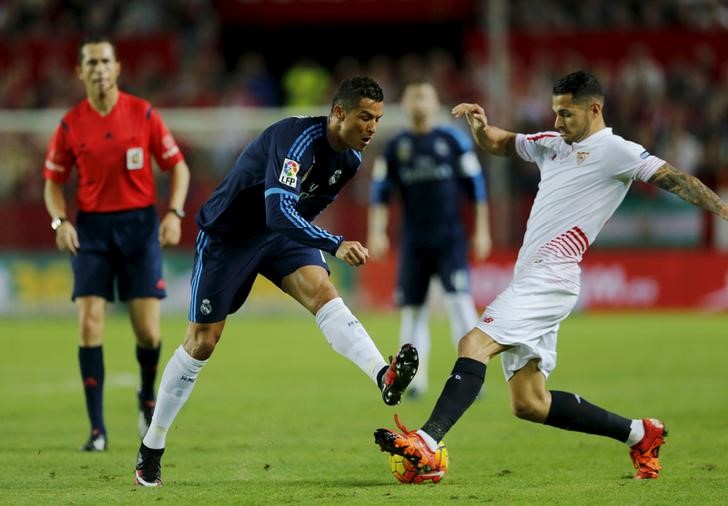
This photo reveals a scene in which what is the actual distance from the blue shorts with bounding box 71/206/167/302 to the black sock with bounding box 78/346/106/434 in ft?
1.34

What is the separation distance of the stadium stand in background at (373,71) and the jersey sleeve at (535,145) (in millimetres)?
13852

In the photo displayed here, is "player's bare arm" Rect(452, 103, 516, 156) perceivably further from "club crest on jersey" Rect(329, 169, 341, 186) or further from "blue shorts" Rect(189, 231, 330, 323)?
"blue shorts" Rect(189, 231, 330, 323)

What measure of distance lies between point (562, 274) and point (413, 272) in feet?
17.0

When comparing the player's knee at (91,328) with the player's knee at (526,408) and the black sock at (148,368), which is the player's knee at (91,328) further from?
A: the player's knee at (526,408)

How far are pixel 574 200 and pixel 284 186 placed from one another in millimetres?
1614

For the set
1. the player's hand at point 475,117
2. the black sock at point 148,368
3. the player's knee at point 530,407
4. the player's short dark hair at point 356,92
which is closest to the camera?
the player's short dark hair at point 356,92

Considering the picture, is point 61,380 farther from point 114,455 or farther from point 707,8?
point 707,8

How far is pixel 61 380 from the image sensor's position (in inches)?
544

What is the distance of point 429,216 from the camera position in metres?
12.4

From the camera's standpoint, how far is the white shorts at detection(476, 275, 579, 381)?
23.4 ft

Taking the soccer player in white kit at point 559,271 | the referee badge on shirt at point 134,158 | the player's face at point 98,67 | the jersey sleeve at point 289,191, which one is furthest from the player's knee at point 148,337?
the soccer player in white kit at point 559,271

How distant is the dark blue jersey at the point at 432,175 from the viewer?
12383mm

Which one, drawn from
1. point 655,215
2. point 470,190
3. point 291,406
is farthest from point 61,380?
point 655,215

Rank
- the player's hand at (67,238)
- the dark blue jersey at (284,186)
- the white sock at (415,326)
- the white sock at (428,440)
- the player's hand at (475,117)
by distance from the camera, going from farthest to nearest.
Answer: the white sock at (415,326)
the player's hand at (67,238)
the player's hand at (475,117)
the dark blue jersey at (284,186)
the white sock at (428,440)
